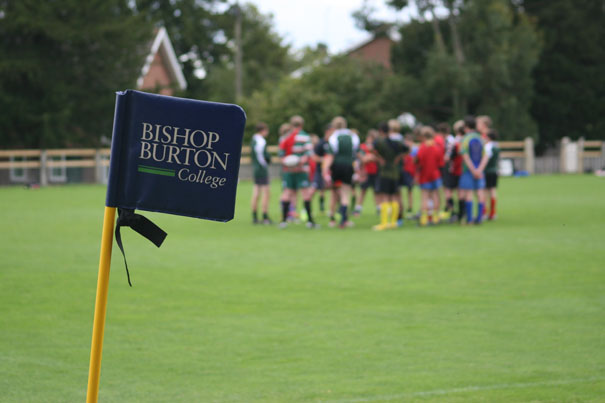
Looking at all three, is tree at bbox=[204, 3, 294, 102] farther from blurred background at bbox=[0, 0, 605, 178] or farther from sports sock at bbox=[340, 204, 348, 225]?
sports sock at bbox=[340, 204, 348, 225]

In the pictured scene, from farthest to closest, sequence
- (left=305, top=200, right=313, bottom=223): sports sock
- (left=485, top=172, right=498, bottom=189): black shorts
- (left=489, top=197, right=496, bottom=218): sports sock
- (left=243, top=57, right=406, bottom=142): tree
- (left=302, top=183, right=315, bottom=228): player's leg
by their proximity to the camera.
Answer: (left=243, top=57, right=406, bottom=142): tree, (left=489, top=197, right=496, bottom=218): sports sock, (left=485, top=172, right=498, bottom=189): black shorts, (left=305, top=200, right=313, bottom=223): sports sock, (left=302, top=183, right=315, bottom=228): player's leg

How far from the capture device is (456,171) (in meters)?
18.0

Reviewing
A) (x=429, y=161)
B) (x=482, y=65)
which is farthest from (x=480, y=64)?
(x=429, y=161)

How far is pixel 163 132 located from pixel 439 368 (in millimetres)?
3258

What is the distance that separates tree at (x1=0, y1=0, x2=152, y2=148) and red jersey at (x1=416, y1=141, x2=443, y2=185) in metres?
24.8

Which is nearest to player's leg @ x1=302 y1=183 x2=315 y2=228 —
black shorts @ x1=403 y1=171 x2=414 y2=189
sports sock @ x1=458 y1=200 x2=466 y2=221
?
sports sock @ x1=458 y1=200 x2=466 y2=221

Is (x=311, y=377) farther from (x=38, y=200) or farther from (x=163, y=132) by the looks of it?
(x=38, y=200)

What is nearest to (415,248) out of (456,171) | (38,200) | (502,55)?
(456,171)

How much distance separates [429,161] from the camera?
1752 centimetres

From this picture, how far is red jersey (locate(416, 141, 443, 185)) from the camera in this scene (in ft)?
57.3

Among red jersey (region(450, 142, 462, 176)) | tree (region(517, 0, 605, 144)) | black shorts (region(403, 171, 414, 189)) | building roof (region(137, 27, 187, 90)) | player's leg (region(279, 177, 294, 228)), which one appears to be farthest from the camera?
tree (region(517, 0, 605, 144))

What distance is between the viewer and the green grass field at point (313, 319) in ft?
19.2

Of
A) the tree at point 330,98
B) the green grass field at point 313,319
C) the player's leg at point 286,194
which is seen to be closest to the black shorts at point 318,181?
the player's leg at point 286,194

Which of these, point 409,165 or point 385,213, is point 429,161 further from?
point 409,165
